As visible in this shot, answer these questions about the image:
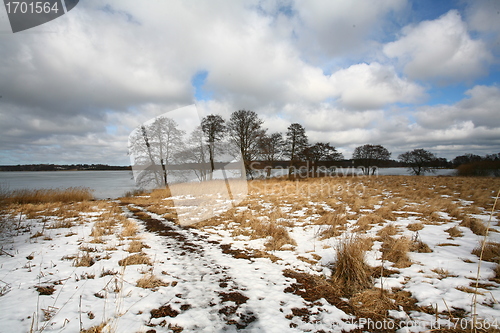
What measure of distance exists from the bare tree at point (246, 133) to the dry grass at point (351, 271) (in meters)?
21.5

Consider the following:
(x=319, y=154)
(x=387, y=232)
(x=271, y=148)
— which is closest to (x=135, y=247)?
(x=387, y=232)

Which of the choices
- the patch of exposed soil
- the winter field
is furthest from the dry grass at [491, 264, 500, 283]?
the patch of exposed soil

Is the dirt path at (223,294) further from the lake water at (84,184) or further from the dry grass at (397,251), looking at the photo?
the lake water at (84,184)

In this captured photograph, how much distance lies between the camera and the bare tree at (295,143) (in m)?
30.3

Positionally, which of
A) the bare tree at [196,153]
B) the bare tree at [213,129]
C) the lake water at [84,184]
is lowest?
the lake water at [84,184]

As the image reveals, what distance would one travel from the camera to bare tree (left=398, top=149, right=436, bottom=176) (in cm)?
4488

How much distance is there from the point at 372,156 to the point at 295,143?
30.1 meters

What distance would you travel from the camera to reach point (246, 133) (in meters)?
25.8

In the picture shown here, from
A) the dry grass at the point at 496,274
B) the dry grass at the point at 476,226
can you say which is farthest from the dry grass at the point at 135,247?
the dry grass at the point at 476,226

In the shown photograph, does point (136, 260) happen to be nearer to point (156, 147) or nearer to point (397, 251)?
point (397, 251)

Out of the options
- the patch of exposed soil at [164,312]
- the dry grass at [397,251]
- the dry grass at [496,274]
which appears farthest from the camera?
the dry grass at [397,251]

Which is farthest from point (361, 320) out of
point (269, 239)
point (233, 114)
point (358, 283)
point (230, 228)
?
point (233, 114)

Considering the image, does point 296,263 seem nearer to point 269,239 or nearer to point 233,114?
point 269,239

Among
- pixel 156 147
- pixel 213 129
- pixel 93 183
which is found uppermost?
pixel 213 129
